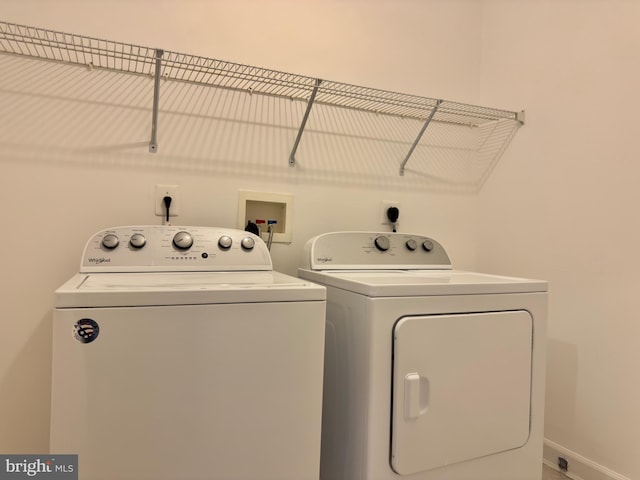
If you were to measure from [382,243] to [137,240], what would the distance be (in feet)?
3.06

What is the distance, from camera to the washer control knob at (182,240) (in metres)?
1.36

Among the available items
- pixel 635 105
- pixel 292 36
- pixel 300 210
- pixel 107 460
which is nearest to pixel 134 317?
pixel 107 460

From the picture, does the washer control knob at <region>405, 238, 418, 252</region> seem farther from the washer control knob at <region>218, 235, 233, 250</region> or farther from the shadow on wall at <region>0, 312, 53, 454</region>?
the shadow on wall at <region>0, 312, 53, 454</region>

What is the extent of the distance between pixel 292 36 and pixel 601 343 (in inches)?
69.9

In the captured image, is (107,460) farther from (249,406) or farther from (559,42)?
(559,42)

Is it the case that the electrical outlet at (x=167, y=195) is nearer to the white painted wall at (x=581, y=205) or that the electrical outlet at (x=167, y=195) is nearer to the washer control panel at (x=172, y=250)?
the washer control panel at (x=172, y=250)

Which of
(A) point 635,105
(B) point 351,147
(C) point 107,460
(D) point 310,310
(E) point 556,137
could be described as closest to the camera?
(C) point 107,460

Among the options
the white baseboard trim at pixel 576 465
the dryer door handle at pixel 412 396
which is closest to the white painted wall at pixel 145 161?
the dryer door handle at pixel 412 396

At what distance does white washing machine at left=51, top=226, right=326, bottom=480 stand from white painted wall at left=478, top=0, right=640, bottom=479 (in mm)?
1186

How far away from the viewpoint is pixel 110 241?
130 cm

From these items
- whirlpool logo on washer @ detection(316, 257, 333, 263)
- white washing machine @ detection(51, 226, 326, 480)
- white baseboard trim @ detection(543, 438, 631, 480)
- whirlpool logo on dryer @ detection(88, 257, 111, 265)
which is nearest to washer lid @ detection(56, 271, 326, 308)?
white washing machine @ detection(51, 226, 326, 480)

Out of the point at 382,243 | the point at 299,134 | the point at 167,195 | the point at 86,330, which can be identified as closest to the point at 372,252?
the point at 382,243

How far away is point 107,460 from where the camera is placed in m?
0.86

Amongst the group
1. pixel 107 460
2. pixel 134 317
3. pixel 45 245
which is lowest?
pixel 107 460
